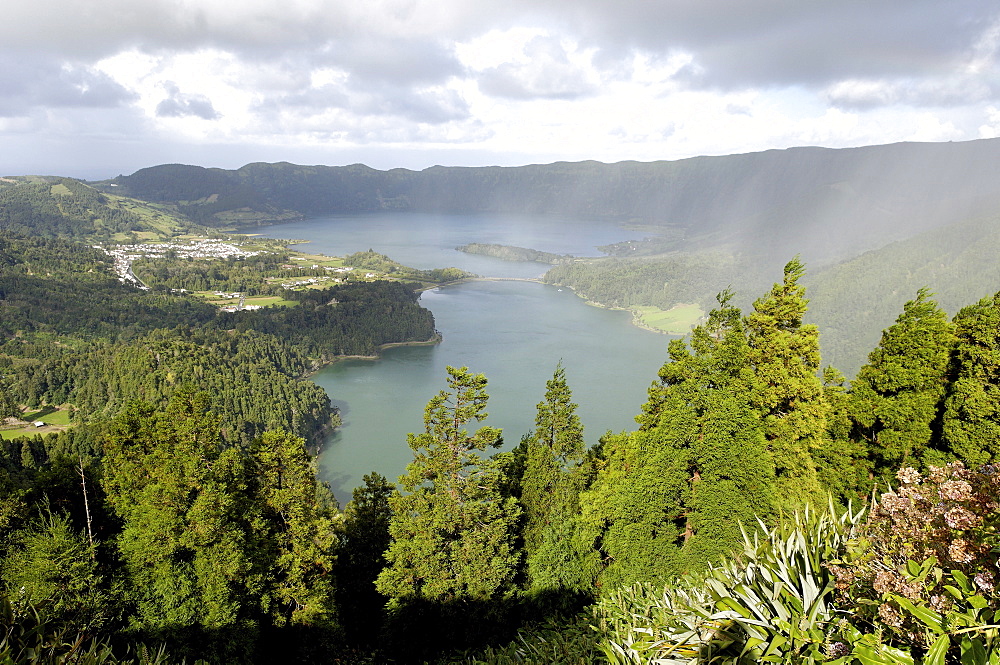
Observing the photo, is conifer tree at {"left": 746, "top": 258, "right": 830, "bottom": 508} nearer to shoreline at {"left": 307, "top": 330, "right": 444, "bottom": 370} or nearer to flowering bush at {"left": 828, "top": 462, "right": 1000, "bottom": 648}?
flowering bush at {"left": 828, "top": 462, "right": 1000, "bottom": 648}

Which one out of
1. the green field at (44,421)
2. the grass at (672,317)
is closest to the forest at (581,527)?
the green field at (44,421)

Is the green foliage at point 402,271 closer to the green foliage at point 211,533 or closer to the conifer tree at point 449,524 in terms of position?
the green foliage at point 211,533

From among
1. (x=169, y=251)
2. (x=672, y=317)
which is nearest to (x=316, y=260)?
(x=169, y=251)

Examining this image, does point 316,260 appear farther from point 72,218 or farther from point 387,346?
point 72,218

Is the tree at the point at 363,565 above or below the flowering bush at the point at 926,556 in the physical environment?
below

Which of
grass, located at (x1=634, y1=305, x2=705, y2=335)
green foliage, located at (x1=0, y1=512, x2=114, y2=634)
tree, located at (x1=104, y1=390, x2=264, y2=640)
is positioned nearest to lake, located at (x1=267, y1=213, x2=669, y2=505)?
grass, located at (x1=634, y1=305, x2=705, y2=335)

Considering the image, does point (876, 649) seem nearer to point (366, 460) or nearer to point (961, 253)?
point (366, 460)
